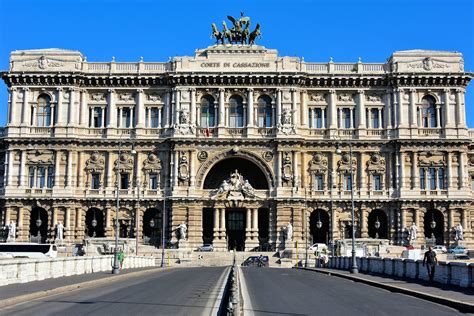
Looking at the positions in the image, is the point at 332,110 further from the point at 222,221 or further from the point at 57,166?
the point at 57,166

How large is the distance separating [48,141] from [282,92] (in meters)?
29.3

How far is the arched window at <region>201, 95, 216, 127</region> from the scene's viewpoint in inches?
3420

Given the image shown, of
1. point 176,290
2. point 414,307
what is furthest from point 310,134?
point 414,307

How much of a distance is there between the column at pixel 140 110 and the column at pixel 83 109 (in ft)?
21.1

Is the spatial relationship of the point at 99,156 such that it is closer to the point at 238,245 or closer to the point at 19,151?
the point at 19,151

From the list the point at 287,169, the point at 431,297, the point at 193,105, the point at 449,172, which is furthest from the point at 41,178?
the point at 431,297

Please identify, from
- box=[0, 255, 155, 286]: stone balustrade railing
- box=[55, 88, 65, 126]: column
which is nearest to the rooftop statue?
box=[55, 88, 65, 126]: column

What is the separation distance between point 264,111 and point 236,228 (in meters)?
15.0

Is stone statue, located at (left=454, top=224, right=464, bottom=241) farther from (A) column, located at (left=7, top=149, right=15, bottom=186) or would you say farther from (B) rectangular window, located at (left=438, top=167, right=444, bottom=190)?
(A) column, located at (left=7, top=149, right=15, bottom=186)

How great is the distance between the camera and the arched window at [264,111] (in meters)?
86.7

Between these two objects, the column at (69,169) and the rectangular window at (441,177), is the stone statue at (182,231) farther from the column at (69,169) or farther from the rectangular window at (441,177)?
the rectangular window at (441,177)

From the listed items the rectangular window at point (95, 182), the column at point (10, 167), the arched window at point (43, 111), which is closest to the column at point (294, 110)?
the rectangular window at point (95, 182)

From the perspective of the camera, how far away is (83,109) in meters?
87.2

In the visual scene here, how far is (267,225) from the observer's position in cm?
8588
